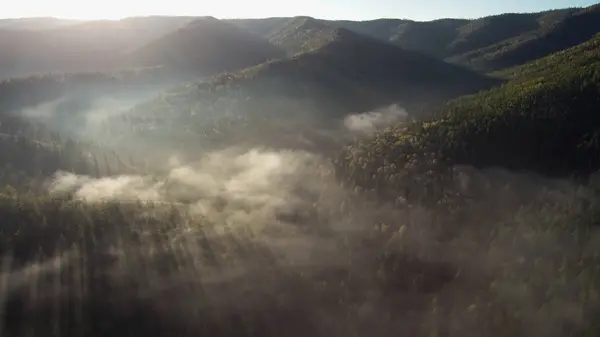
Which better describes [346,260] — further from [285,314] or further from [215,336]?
[215,336]

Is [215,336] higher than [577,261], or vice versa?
[577,261]

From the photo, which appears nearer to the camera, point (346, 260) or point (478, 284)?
point (478, 284)

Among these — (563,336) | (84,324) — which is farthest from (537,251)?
(84,324)

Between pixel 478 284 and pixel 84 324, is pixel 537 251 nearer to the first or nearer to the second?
pixel 478 284

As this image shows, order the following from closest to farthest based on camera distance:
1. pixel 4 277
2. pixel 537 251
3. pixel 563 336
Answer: pixel 563 336, pixel 4 277, pixel 537 251

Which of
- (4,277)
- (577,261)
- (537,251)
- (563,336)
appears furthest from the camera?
(537,251)

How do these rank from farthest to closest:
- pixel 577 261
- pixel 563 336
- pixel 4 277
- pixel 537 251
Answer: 1. pixel 537 251
2. pixel 577 261
3. pixel 4 277
4. pixel 563 336

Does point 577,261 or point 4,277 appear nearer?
point 4,277

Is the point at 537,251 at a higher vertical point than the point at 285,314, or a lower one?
higher

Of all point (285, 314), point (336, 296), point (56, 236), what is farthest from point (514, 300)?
point (56, 236)
